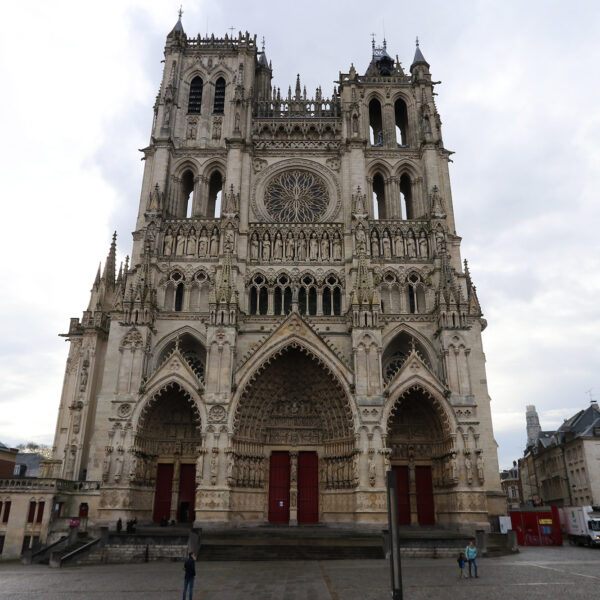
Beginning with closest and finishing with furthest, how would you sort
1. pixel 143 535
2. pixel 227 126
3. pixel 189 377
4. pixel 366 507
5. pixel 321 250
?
pixel 143 535, pixel 366 507, pixel 189 377, pixel 321 250, pixel 227 126

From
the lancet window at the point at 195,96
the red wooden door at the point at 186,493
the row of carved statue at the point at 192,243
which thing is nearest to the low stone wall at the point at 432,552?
the red wooden door at the point at 186,493

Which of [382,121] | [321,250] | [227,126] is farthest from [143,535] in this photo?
[382,121]

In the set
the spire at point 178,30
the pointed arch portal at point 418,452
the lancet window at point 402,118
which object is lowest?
the pointed arch portal at point 418,452

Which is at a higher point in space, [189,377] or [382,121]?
[382,121]

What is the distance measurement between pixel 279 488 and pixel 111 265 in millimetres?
18281

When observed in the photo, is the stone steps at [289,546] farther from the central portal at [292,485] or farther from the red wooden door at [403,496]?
the red wooden door at [403,496]

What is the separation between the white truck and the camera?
2659 centimetres

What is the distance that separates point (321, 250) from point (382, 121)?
12311 mm

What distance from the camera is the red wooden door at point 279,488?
2720cm

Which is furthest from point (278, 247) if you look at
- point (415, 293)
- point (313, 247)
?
point (415, 293)

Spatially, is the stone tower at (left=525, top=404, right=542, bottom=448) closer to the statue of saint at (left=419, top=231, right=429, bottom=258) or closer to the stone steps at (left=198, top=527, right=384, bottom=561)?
the statue of saint at (left=419, top=231, right=429, bottom=258)

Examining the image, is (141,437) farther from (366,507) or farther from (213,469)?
(366,507)

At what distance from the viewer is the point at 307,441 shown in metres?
28.3

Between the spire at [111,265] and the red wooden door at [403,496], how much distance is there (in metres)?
21.6
